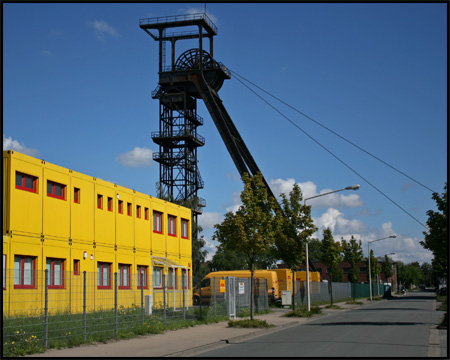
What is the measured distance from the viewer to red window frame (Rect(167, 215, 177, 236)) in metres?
37.3

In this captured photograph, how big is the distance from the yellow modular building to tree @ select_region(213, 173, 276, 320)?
9.69ft

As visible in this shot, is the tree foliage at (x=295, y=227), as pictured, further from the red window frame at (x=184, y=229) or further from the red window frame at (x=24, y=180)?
the red window frame at (x=24, y=180)

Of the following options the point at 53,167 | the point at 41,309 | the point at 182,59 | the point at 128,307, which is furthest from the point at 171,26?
the point at 41,309

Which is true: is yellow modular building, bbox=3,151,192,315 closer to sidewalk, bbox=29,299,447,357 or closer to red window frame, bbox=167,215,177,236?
red window frame, bbox=167,215,177,236

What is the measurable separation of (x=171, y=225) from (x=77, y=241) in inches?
454

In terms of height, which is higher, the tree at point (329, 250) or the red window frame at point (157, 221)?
the red window frame at point (157, 221)

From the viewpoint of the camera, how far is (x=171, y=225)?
37.8 metres

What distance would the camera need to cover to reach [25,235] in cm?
2286

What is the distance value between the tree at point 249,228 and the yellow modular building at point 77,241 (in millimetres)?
2954

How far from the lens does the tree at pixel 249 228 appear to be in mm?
25422

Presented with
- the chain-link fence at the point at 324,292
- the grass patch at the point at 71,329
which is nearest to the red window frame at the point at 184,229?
the chain-link fence at the point at 324,292

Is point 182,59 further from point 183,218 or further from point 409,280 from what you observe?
point 409,280

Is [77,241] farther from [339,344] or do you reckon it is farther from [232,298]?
[339,344]

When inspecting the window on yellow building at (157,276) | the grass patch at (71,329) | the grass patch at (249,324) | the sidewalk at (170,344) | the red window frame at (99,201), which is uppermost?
the red window frame at (99,201)
